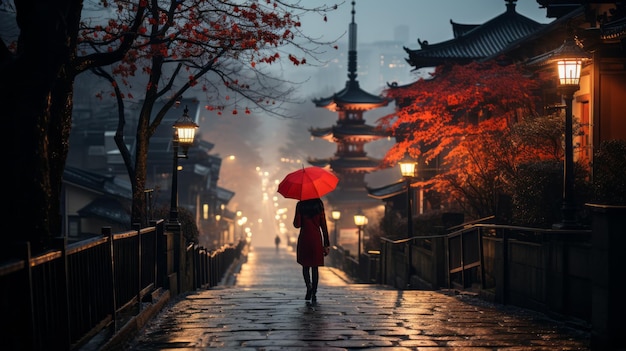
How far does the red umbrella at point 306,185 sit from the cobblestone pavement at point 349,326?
6.13 ft

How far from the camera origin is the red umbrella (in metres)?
12.9

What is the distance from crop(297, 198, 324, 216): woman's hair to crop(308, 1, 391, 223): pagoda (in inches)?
1840

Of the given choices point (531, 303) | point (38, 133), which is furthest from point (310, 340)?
point (531, 303)

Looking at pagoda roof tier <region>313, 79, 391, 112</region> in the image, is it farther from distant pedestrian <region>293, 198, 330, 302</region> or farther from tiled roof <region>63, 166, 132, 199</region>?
distant pedestrian <region>293, 198, 330, 302</region>

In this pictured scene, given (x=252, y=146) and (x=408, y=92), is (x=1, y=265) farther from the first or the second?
(x=252, y=146)

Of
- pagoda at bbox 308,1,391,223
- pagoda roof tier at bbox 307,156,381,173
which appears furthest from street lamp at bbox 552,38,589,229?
pagoda roof tier at bbox 307,156,381,173

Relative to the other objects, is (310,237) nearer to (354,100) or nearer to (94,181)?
(94,181)

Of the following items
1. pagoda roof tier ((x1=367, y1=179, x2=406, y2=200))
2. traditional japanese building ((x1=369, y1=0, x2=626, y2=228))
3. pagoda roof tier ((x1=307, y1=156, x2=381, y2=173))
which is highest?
traditional japanese building ((x1=369, y1=0, x2=626, y2=228))

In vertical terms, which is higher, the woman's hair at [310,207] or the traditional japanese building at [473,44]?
the traditional japanese building at [473,44]

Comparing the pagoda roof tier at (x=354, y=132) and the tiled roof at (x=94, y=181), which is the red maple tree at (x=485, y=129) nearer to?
the tiled roof at (x=94, y=181)

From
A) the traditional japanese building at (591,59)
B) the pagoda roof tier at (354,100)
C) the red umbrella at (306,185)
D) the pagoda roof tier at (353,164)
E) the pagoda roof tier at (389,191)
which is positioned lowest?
the pagoda roof tier at (389,191)

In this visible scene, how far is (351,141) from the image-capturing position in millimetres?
62312

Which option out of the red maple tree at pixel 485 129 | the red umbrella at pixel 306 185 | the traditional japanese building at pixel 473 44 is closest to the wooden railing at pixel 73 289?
the red umbrella at pixel 306 185

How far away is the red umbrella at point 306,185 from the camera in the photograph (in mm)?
12922
